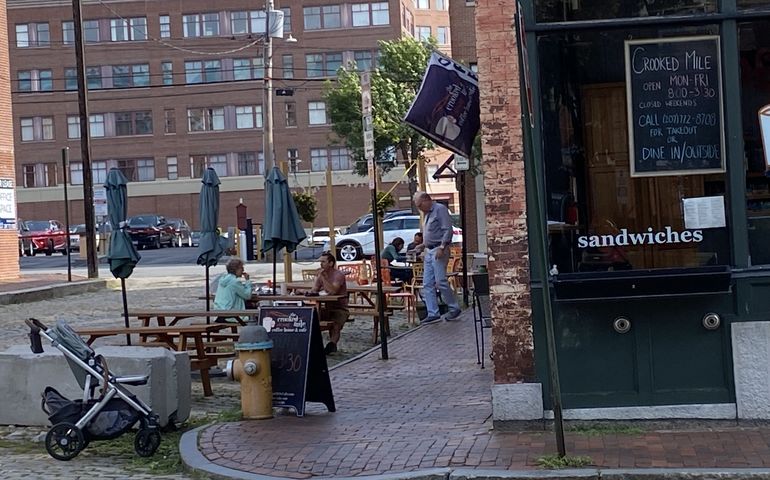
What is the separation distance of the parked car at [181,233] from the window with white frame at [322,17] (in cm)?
1357

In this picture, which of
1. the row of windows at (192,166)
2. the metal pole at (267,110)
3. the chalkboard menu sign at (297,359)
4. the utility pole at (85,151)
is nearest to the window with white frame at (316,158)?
the row of windows at (192,166)

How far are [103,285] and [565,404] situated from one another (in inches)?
808

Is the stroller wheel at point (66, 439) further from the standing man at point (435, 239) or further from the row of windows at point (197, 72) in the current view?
the row of windows at point (197, 72)

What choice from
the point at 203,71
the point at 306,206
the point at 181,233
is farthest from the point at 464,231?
the point at 203,71

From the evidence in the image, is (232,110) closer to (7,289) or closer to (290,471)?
(7,289)

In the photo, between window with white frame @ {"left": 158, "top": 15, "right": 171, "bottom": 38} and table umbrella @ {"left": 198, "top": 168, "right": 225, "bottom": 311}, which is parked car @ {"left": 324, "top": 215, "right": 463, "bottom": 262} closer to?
table umbrella @ {"left": 198, "top": 168, "right": 225, "bottom": 311}

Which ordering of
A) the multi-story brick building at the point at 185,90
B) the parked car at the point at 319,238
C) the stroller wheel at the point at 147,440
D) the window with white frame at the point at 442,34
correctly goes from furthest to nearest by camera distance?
the window with white frame at the point at 442,34 < the multi-story brick building at the point at 185,90 < the parked car at the point at 319,238 < the stroller wheel at the point at 147,440

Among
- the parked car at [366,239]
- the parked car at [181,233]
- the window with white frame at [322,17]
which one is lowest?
the parked car at [366,239]

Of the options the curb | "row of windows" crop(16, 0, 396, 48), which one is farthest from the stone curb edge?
"row of windows" crop(16, 0, 396, 48)

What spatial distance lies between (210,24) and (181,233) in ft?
42.7

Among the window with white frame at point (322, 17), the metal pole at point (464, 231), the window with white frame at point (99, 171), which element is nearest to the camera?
the metal pole at point (464, 231)

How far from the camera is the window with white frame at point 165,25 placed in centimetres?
6272

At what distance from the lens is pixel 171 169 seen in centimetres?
6438

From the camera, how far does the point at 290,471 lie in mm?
7359
